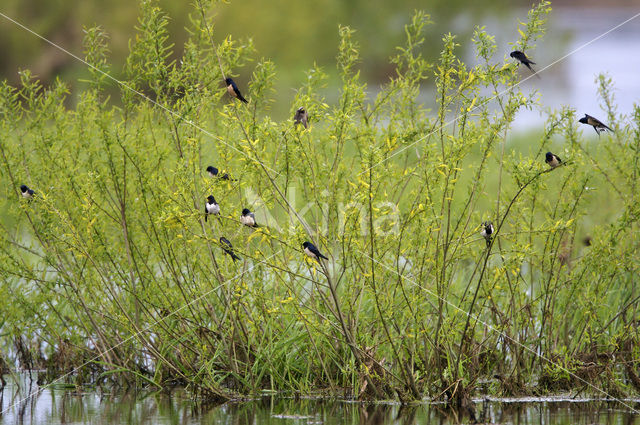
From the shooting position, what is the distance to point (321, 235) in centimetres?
692

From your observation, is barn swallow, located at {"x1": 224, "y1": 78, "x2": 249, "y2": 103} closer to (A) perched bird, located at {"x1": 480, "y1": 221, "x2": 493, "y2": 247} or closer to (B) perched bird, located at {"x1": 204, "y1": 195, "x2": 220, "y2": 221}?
(B) perched bird, located at {"x1": 204, "y1": 195, "x2": 220, "y2": 221}

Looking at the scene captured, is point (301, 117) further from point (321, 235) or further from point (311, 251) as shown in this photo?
point (311, 251)

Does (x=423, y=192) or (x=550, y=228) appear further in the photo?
(x=423, y=192)

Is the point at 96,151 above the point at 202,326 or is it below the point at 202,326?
above

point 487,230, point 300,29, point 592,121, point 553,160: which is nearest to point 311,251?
point 487,230

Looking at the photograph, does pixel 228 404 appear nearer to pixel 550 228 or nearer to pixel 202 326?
pixel 202 326

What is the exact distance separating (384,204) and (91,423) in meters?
2.61

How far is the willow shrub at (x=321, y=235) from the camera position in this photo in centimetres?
681

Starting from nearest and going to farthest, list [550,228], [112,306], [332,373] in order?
[550,228] < [332,373] < [112,306]

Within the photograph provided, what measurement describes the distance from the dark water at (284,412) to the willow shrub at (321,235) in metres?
0.21

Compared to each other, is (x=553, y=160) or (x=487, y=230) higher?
(x=553, y=160)

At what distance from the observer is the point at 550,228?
6.69 meters

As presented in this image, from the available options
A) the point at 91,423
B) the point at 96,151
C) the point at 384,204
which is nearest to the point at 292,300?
the point at 384,204

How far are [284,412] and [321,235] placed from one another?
4.38 ft
